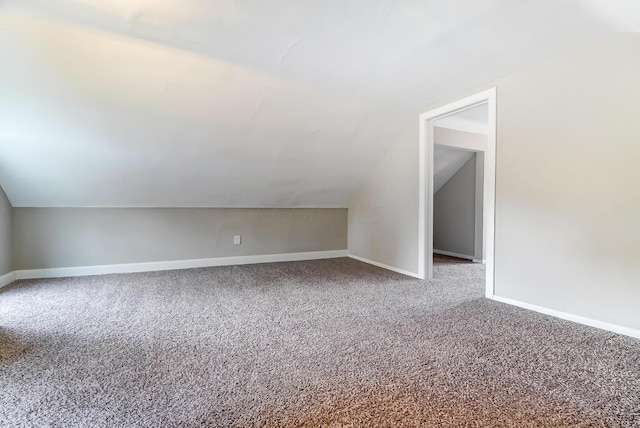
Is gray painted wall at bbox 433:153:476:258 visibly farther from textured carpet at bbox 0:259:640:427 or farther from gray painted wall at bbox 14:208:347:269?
textured carpet at bbox 0:259:640:427

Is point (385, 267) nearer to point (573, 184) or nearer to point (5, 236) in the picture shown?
point (573, 184)

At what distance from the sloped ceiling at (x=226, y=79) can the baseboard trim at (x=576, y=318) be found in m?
1.79

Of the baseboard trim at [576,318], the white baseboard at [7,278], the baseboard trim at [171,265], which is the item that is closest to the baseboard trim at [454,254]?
the baseboard trim at [171,265]

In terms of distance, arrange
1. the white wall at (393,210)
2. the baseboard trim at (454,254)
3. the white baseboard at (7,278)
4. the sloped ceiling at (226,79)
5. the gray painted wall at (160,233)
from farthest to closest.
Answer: the baseboard trim at (454,254) → the white wall at (393,210) → the gray painted wall at (160,233) → the white baseboard at (7,278) → the sloped ceiling at (226,79)

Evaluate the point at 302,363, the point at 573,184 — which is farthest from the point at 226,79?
the point at 573,184

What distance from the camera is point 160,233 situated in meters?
3.68

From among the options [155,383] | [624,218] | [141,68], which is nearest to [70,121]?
[141,68]

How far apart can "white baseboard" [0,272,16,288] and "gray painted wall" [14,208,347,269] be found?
0.12m

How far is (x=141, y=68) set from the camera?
2180 mm

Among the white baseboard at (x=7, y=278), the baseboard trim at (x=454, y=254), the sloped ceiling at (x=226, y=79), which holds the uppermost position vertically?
the sloped ceiling at (x=226, y=79)

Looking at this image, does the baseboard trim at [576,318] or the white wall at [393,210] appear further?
the white wall at [393,210]

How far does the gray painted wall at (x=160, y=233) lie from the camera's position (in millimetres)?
3229

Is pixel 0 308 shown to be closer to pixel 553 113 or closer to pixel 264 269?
pixel 264 269

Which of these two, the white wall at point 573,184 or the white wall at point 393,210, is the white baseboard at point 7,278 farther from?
the white wall at point 573,184
